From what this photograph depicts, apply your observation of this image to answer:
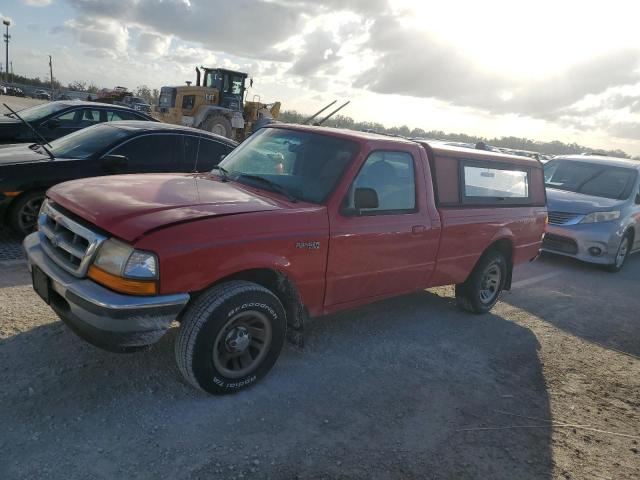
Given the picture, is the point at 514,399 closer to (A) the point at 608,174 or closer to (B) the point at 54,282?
(B) the point at 54,282

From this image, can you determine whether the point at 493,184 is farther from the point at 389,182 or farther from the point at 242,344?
the point at 242,344

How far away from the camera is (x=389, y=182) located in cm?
425

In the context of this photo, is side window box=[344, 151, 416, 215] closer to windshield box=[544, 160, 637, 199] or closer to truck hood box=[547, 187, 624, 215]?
truck hood box=[547, 187, 624, 215]

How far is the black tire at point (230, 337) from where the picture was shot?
312cm

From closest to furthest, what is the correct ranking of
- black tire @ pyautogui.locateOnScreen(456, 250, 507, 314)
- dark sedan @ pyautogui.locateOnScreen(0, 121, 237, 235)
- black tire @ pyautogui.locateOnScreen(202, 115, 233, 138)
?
black tire @ pyautogui.locateOnScreen(456, 250, 507, 314) → dark sedan @ pyautogui.locateOnScreen(0, 121, 237, 235) → black tire @ pyautogui.locateOnScreen(202, 115, 233, 138)

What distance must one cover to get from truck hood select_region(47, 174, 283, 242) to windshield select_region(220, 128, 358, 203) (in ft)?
0.88

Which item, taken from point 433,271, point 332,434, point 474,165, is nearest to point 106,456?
point 332,434

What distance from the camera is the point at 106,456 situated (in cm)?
271

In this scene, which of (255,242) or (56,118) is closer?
(255,242)

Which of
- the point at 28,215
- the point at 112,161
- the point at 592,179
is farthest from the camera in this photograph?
the point at 592,179

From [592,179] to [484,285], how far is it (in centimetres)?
501

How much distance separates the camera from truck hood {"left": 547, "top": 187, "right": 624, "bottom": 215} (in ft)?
27.3

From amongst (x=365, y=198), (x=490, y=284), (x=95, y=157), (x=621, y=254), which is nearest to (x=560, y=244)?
(x=621, y=254)

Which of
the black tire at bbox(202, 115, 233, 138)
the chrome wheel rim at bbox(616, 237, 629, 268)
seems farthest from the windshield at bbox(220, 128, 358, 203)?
the black tire at bbox(202, 115, 233, 138)
